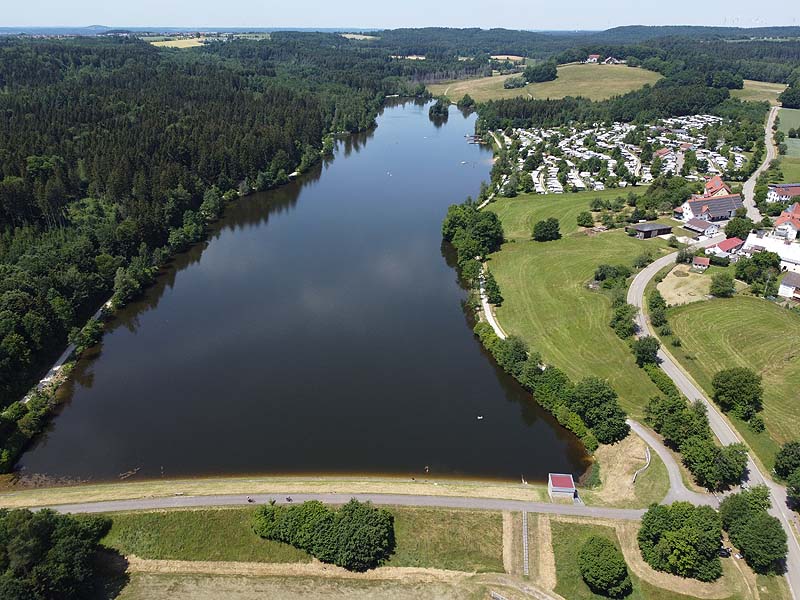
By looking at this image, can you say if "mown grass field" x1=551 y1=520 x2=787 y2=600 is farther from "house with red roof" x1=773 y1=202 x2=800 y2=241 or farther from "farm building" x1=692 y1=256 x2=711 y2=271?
"house with red roof" x1=773 y1=202 x2=800 y2=241

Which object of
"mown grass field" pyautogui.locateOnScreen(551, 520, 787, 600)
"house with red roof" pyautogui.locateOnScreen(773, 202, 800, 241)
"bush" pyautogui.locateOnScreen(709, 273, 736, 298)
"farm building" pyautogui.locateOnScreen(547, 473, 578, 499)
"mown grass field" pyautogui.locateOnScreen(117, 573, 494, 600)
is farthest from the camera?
"house with red roof" pyautogui.locateOnScreen(773, 202, 800, 241)

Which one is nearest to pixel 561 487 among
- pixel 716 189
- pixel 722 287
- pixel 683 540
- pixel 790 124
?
pixel 683 540

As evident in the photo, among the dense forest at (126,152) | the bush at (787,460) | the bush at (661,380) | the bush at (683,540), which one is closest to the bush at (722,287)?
the bush at (661,380)

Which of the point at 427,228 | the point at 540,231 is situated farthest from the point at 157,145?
the point at 540,231

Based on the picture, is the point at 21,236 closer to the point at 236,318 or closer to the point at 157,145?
the point at 236,318

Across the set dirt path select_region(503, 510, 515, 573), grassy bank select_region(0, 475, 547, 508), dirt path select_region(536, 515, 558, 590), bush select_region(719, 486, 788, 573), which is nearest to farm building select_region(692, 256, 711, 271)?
bush select_region(719, 486, 788, 573)

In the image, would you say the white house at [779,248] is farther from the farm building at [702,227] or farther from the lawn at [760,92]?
the lawn at [760,92]
